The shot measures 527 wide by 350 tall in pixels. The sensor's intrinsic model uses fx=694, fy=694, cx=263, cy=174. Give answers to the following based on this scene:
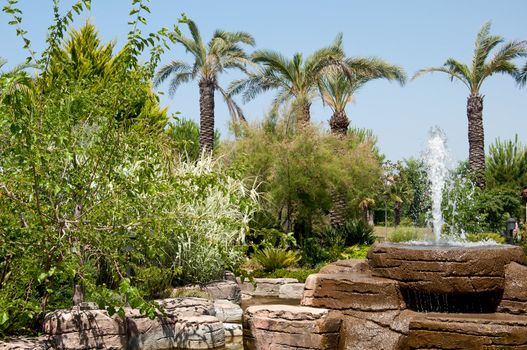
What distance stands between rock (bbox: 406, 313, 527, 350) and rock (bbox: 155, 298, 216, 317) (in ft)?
10.4

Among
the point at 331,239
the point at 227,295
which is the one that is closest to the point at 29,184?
the point at 227,295

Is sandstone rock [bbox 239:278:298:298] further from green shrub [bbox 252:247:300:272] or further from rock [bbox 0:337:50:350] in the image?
rock [bbox 0:337:50:350]

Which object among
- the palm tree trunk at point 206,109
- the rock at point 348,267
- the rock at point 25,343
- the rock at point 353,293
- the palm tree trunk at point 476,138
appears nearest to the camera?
the rock at point 25,343

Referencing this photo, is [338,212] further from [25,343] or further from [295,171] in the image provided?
[25,343]

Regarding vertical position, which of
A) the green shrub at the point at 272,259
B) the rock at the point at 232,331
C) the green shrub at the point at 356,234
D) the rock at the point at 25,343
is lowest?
the rock at the point at 232,331

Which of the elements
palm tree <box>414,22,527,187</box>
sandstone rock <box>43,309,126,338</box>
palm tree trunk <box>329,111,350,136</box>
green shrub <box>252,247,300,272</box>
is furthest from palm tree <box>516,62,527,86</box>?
sandstone rock <box>43,309,126,338</box>

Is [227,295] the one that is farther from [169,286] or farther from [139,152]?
[139,152]

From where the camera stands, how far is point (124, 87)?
8.62 m

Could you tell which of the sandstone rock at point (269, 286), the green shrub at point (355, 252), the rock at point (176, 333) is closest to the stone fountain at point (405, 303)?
the rock at point (176, 333)

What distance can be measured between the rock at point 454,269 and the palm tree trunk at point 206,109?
18028mm

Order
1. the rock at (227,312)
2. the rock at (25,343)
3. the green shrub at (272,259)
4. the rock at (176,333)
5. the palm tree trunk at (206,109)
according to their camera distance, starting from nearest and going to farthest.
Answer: the rock at (25,343)
the rock at (176,333)
the rock at (227,312)
the green shrub at (272,259)
the palm tree trunk at (206,109)

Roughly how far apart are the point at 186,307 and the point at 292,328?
2054 mm

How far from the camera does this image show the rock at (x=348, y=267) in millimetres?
10359

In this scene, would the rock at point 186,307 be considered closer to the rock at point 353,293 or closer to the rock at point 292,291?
the rock at point 353,293
